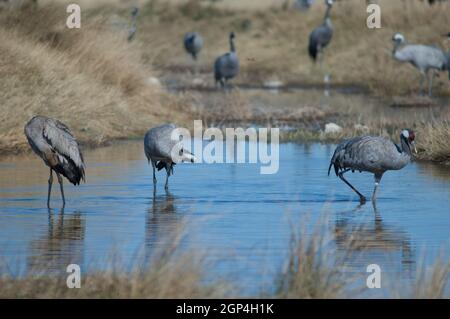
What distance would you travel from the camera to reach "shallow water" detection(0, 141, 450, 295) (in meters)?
10.6

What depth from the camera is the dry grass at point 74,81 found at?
19.2 meters

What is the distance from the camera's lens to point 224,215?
1305 cm

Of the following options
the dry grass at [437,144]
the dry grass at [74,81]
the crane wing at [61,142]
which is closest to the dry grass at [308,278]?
the crane wing at [61,142]

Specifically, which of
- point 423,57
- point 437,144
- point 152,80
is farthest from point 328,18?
point 437,144

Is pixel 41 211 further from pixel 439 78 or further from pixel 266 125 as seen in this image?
pixel 439 78

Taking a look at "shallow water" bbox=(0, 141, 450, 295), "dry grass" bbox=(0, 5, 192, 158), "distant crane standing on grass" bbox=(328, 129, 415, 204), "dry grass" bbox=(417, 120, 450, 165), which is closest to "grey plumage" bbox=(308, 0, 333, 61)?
"dry grass" bbox=(0, 5, 192, 158)

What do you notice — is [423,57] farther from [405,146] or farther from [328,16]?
[405,146]

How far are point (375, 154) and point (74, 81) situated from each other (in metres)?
7.98

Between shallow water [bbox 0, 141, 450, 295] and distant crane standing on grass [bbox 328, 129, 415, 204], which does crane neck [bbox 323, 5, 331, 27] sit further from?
distant crane standing on grass [bbox 328, 129, 415, 204]

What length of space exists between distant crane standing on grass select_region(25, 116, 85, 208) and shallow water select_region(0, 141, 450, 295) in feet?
1.27

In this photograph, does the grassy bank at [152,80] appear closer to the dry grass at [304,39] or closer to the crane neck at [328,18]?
the dry grass at [304,39]

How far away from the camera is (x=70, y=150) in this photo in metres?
13.8
